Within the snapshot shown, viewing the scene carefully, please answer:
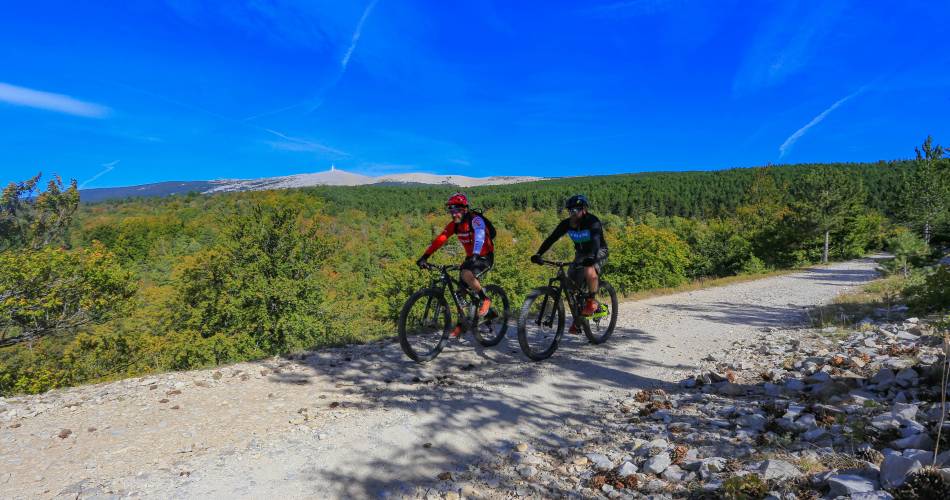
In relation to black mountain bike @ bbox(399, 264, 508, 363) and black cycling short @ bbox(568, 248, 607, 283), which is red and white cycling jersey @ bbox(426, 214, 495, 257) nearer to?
black mountain bike @ bbox(399, 264, 508, 363)

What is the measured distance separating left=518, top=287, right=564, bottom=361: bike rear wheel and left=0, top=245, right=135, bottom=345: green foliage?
862 inches

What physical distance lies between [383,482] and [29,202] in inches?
1080

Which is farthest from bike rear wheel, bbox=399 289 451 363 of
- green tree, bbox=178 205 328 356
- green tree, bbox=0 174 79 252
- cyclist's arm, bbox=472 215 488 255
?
green tree, bbox=0 174 79 252

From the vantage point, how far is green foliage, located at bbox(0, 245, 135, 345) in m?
17.5

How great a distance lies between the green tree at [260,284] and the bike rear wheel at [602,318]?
18193 millimetres

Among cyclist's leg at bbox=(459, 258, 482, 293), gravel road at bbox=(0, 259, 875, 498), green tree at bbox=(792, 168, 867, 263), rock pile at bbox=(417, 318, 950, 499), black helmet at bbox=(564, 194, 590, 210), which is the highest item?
green tree at bbox=(792, 168, 867, 263)

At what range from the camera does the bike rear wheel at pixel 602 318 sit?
7688mm

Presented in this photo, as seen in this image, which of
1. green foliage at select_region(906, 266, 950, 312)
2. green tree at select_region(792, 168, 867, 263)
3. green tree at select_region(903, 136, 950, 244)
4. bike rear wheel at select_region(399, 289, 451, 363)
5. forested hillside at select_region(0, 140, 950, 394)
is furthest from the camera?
green tree at select_region(792, 168, 867, 263)

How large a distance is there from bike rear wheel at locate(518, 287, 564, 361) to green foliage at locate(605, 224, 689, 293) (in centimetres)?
3620

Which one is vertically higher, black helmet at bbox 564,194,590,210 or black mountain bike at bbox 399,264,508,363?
black helmet at bbox 564,194,590,210

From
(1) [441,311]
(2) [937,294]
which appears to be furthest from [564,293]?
(2) [937,294]

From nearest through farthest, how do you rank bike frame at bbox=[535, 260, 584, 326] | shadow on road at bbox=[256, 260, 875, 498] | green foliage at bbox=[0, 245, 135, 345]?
shadow on road at bbox=[256, 260, 875, 498]
bike frame at bbox=[535, 260, 584, 326]
green foliage at bbox=[0, 245, 135, 345]

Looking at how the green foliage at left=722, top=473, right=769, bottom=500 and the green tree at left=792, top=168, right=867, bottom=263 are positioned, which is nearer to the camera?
the green foliage at left=722, top=473, right=769, bottom=500

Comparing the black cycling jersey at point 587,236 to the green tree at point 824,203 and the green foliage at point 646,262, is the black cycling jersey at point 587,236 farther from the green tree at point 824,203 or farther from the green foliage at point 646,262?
the green tree at point 824,203
